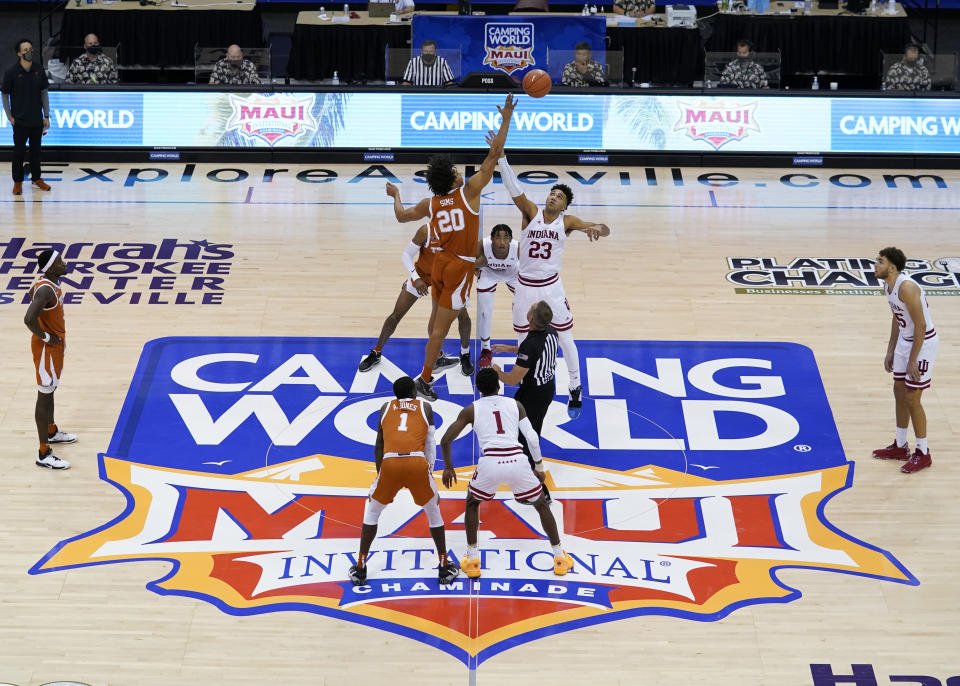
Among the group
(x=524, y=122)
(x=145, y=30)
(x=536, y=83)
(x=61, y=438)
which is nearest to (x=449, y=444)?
(x=61, y=438)

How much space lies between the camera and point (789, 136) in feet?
63.2

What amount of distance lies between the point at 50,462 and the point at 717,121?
11.2 metres

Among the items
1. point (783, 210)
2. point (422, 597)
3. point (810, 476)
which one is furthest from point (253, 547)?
point (783, 210)

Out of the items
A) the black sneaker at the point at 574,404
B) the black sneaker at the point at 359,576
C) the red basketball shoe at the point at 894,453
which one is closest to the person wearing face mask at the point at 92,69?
the black sneaker at the point at 574,404

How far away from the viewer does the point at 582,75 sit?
19234 mm

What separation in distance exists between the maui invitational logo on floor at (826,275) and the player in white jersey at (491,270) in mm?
3546

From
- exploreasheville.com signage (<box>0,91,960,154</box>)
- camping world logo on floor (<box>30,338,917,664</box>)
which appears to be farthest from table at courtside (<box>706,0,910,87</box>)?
camping world logo on floor (<box>30,338,917,664</box>)

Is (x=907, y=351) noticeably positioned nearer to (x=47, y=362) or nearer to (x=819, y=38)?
(x=47, y=362)

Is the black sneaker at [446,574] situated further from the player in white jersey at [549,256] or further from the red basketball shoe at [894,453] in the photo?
the red basketball shoe at [894,453]

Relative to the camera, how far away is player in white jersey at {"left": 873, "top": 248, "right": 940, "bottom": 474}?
1145 centimetres

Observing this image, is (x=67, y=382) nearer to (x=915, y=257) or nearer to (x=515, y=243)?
(x=515, y=243)

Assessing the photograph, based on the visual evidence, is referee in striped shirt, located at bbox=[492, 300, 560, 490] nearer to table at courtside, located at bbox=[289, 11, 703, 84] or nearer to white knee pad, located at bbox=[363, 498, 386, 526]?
white knee pad, located at bbox=[363, 498, 386, 526]

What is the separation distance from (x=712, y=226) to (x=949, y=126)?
14.5ft

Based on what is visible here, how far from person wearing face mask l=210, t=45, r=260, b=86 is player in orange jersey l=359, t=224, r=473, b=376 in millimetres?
6857
